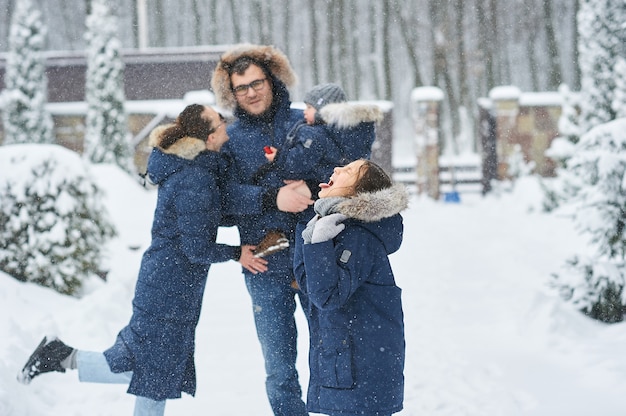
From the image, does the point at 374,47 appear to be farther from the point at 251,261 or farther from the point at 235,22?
the point at 251,261

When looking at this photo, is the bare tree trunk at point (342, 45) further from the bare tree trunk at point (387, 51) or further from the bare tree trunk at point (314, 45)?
the bare tree trunk at point (387, 51)

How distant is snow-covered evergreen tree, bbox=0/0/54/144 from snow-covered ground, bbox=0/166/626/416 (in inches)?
338

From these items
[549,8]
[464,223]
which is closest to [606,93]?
[464,223]

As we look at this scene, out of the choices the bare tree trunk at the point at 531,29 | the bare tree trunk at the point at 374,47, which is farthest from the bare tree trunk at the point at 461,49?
the bare tree trunk at the point at 374,47

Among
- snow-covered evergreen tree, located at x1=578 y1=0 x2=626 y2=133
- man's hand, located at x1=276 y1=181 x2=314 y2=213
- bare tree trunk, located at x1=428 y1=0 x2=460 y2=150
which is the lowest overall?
man's hand, located at x1=276 y1=181 x2=314 y2=213

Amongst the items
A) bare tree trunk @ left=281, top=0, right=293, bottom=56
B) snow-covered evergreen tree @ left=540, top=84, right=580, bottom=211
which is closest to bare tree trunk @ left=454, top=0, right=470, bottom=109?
bare tree trunk @ left=281, top=0, right=293, bottom=56

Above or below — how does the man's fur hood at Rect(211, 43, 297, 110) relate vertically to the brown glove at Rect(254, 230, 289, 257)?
above

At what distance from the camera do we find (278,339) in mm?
3748

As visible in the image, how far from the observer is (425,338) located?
6184mm

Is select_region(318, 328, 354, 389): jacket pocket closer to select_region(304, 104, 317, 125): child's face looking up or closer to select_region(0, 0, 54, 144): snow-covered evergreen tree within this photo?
select_region(304, 104, 317, 125): child's face looking up

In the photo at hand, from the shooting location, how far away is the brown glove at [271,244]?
12.0 ft

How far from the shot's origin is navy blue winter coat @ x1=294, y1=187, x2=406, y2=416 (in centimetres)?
284

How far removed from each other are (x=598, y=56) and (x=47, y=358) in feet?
38.8

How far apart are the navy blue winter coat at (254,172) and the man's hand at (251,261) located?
0.23 feet
